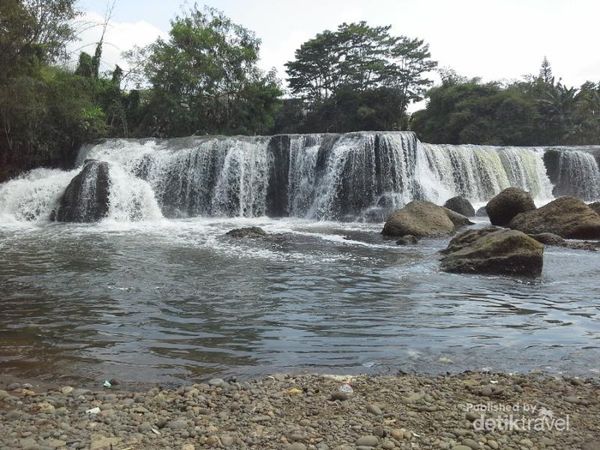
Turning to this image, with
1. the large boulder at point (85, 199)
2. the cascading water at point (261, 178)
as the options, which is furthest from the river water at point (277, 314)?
the cascading water at point (261, 178)

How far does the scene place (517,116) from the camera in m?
38.0

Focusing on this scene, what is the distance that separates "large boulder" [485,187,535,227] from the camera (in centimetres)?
1527

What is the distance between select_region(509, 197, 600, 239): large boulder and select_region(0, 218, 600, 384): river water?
6.69ft

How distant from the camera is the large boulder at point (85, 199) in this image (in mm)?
17656

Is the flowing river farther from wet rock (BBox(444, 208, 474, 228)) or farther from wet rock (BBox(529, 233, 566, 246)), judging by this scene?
wet rock (BBox(444, 208, 474, 228))

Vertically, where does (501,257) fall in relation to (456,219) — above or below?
below

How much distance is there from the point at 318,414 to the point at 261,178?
17415 millimetres

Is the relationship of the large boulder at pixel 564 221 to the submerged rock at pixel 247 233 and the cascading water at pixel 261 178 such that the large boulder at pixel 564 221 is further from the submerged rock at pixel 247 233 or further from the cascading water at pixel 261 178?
the submerged rock at pixel 247 233

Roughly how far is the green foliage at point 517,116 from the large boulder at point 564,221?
2472cm

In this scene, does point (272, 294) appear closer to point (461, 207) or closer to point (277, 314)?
point (277, 314)

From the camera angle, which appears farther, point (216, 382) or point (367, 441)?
point (216, 382)

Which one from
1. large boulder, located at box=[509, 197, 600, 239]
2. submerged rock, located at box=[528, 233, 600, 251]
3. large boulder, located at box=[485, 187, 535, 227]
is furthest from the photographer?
large boulder, located at box=[485, 187, 535, 227]

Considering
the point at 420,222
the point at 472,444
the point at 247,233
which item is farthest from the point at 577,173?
the point at 472,444

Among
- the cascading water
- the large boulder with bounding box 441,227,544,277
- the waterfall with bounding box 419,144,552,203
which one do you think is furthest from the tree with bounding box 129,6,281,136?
the large boulder with bounding box 441,227,544,277
